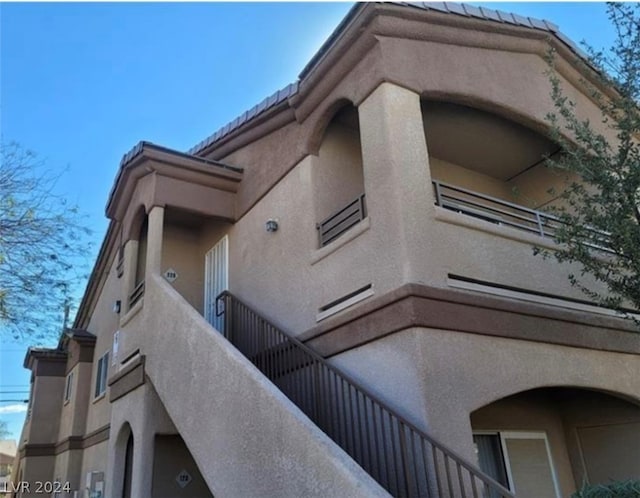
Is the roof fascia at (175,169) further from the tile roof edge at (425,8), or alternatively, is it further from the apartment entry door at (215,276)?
the apartment entry door at (215,276)

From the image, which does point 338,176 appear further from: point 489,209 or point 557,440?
point 557,440

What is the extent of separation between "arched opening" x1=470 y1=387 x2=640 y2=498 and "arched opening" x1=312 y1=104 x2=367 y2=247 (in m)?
3.47

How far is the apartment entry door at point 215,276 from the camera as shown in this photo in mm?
10836

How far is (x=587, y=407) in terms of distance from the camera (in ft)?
27.9

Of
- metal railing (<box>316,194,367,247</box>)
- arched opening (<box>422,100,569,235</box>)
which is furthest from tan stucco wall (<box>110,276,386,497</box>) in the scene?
arched opening (<box>422,100,569,235</box>)

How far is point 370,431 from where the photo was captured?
224 inches

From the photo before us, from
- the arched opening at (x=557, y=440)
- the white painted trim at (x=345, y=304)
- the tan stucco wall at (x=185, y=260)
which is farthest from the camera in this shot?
the tan stucco wall at (x=185, y=260)

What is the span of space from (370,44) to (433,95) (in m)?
1.15

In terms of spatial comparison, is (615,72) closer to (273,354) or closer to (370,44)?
(370,44)

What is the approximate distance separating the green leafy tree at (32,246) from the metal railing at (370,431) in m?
4.19

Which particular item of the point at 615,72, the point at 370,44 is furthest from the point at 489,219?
the point at 370,44

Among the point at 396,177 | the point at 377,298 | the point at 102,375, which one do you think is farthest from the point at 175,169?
the point at 102,375

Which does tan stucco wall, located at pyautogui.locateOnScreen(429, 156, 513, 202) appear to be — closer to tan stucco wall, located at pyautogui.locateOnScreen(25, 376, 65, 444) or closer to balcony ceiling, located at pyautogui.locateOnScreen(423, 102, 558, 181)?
balcony ceiling, located at pyautogui.locateOnScreen(423, 102, 558, 181)

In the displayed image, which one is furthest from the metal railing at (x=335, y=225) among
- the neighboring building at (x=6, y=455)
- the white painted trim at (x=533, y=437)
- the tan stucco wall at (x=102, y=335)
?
the neighboring building at (x=6, y=455)
